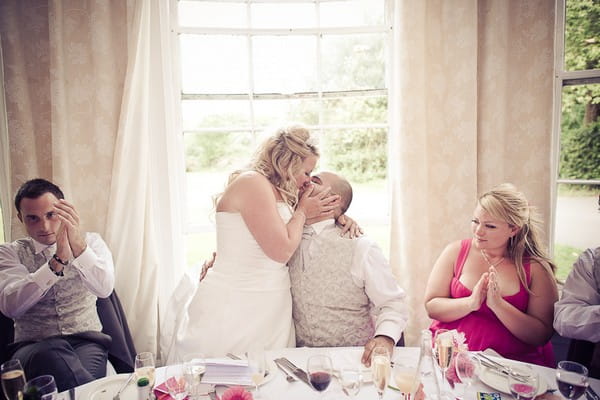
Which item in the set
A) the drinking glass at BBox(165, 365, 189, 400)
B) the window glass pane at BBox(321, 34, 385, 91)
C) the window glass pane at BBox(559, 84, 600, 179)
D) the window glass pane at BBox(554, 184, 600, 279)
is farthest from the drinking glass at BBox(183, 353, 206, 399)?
the window glass pane at BBox(559, 84, 600, 179)

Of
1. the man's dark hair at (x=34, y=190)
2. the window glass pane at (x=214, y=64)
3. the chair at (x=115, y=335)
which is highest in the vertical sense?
the window glass pane at (x=214, y=64)

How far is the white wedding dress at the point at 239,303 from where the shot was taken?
67.8 inches

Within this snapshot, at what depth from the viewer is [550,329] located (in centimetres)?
173

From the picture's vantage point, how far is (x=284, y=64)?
2.71 m

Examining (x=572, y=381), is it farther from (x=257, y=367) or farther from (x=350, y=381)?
(x=257, y=367)

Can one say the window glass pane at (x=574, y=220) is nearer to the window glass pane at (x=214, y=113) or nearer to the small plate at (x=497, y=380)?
the small plate at (x=497, y=380)

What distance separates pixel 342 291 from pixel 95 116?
5.79 ft

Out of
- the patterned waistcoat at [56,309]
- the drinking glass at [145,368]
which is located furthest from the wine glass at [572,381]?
the patterned waistcoat at [56,309]

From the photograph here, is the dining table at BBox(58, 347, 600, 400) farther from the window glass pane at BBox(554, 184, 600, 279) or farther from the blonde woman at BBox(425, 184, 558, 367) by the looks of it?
the window glass pane at BBox(554, 184, 600, 279)

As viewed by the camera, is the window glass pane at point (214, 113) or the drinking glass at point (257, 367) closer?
the drinking glass at point (257, 367)

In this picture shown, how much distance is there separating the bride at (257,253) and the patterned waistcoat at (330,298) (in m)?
0.10

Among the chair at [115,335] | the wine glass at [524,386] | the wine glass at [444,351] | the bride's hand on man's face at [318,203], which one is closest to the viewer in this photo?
the wine glass at [524,386]

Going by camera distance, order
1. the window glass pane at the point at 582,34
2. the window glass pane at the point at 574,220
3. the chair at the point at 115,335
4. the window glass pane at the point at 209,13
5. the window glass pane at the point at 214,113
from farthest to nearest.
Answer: the window glass pane at the point at 214,113, the window glass pane at the point at 209,13, the window glass pane at the point at 574,220, the window glass pane at the point at 582,34, the chair at the point at 115,335

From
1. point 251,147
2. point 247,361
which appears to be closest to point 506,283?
point 247,361
